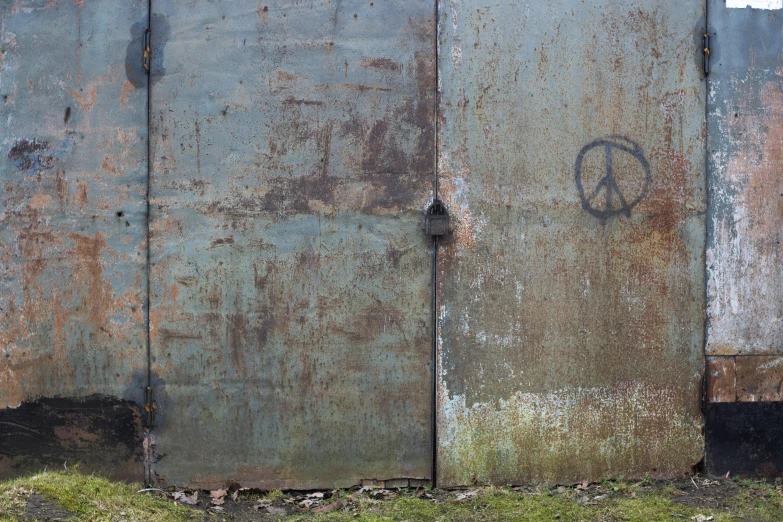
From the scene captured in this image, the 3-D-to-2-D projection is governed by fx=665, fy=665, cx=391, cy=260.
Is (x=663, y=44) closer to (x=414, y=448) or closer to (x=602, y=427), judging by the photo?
(x=602, y=427)

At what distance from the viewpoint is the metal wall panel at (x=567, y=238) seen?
4117 millimetres

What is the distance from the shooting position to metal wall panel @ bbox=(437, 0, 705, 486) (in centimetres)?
412

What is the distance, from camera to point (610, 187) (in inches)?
164

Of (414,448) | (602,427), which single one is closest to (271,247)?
(414,448)

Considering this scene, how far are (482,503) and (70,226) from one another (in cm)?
297

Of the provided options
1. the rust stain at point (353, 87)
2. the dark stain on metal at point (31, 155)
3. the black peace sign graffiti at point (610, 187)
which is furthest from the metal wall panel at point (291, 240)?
the black peace sign graffiti at point (610, 187)

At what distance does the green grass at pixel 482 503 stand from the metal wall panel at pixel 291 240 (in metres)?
0.29

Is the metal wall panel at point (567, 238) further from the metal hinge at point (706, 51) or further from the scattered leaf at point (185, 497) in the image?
the scattered leaf at point (185, 497)

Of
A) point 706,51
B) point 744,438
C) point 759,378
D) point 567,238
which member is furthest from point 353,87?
point 744,438

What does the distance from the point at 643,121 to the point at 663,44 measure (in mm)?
497

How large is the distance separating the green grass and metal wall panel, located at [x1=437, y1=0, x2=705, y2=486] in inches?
7.0

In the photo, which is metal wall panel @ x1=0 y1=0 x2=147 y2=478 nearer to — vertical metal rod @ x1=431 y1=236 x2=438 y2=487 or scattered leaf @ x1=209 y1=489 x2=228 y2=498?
scattered leaf @ x1=209 y1=489 x2=228 y2=498

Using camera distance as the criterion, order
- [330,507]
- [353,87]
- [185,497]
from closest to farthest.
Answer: [330,507], [185,497], [353,87]

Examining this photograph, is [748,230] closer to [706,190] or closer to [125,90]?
[706,190]
